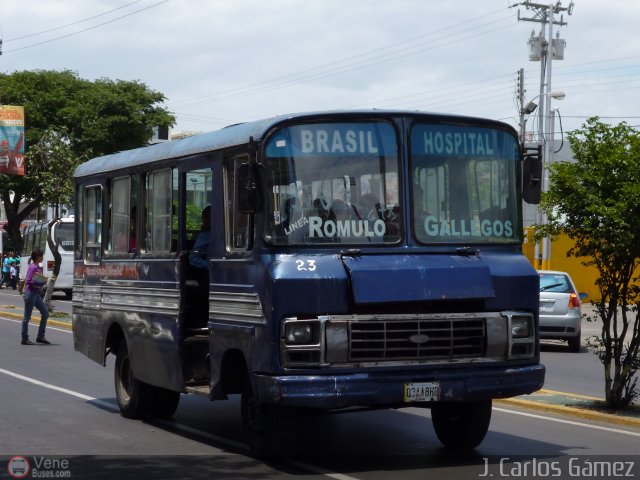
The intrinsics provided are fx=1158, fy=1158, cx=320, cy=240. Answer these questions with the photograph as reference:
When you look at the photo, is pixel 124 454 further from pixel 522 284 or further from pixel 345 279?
pixel 522 284

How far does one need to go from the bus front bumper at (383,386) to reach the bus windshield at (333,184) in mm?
1121

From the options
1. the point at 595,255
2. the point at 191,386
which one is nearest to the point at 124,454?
the point at 191,386

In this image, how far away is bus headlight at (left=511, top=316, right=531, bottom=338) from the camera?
955cm

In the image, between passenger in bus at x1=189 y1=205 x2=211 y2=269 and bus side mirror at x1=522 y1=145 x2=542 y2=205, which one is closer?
bus side mirror at x1=522 y1=145 x2=542 y2=205

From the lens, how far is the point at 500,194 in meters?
10.1

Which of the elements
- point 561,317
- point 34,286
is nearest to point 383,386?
point 34,286

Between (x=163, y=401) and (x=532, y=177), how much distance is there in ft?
15.4

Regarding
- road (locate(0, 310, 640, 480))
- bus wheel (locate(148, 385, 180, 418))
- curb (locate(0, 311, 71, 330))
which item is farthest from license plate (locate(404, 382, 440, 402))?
curb (locate(0, 311, 71, 330))

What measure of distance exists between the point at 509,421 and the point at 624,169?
2.98 meters

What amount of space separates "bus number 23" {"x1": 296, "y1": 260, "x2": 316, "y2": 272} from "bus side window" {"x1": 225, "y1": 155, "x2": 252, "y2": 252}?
0.62m

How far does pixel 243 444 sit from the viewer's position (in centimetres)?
1061

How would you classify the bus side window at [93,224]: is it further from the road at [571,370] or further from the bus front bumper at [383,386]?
the road at [571,370]

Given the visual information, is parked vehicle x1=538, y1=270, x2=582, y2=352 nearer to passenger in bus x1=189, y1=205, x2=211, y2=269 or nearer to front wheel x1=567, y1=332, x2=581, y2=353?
front wheel x1=567, y1=332, x2=581, y2=353

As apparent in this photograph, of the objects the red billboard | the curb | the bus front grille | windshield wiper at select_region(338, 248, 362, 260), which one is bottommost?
the curb
